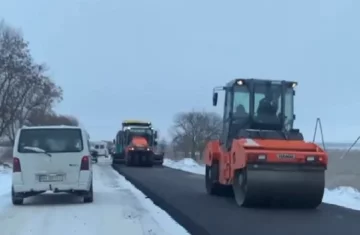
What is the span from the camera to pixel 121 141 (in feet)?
181

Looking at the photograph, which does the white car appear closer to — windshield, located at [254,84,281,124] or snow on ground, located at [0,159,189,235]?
snow on ground, located at [0,159,189,235]

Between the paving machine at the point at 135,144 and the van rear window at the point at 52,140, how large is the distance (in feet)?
102

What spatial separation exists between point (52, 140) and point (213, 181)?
4864mm

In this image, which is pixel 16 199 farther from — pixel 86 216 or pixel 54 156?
pixel 86 216

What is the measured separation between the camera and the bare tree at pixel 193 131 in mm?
84250

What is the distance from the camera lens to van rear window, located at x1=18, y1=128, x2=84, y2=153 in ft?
63.0

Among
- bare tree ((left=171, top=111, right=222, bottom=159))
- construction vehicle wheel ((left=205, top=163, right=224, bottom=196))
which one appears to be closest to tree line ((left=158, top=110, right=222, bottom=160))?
bare tree ((left=171, top=111, right=222, bottom=159))

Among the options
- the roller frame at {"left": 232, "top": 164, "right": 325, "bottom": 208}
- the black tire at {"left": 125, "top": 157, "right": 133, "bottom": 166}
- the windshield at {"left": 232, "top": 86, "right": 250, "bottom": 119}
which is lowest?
the black tire at {"left": 125, "top": 157, "right": 133, "bottom": 166}

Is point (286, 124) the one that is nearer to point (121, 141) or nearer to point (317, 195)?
point (317, 195)

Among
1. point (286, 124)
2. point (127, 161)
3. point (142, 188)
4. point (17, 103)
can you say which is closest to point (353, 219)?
point (286, 124)

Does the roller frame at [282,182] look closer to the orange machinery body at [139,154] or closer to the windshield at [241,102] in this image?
the windshield at [241,102]

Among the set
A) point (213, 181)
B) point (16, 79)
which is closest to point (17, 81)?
point (16, 79)

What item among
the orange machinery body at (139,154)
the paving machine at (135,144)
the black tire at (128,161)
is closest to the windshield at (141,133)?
the paving machine at (135,144)

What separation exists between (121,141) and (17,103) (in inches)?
343
